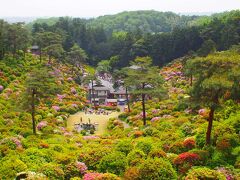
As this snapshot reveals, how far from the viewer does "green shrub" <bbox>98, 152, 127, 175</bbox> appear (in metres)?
20.8

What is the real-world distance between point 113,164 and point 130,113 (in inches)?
1198

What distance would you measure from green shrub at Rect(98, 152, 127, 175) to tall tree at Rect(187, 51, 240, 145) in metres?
6.66

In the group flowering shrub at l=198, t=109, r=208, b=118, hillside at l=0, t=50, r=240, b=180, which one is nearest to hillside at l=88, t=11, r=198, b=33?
hillside at l=0, t=50, r=240, b=180

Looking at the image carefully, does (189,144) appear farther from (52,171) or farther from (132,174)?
(52,171)

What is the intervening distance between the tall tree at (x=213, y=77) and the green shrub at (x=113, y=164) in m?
6.66

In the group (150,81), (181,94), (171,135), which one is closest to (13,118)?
(150,81)

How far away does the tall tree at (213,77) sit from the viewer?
22266 millimetres

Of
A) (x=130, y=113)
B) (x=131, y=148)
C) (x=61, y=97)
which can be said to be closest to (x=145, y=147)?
(x=131, y=148)

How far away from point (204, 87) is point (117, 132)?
19603 mm

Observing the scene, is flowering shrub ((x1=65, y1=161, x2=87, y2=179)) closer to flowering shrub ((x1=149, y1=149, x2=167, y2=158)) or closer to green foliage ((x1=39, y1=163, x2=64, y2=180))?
green foliage ((x1=39, y1=163, x2=64, y2=180))

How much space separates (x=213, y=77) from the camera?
22.7m

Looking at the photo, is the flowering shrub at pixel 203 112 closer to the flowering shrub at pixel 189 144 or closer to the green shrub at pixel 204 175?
the flowering shrub at pixel 189 144

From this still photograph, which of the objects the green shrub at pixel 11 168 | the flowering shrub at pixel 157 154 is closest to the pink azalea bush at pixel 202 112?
the flowering shrub at pixel 157 154

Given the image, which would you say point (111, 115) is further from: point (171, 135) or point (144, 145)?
point (144, 145)
